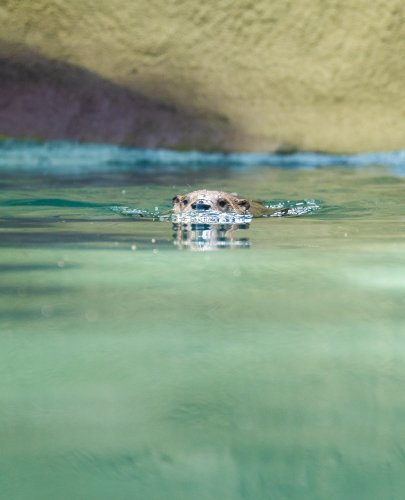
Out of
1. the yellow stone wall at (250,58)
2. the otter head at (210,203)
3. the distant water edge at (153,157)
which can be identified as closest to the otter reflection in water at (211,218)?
the otter head at (210,203)

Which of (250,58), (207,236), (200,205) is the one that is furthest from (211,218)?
(250,58)

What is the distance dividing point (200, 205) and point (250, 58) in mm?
8158

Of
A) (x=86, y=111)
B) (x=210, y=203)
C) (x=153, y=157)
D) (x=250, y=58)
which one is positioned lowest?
(x=210, y=203)

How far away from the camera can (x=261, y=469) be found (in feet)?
4.05

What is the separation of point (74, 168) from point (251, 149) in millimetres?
2765

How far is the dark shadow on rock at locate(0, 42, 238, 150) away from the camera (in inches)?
480

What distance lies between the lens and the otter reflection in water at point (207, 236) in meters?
3.58

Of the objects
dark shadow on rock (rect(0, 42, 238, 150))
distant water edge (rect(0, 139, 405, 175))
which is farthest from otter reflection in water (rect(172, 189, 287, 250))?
dark shadow on rock (rect(0, 42, 238, 150))

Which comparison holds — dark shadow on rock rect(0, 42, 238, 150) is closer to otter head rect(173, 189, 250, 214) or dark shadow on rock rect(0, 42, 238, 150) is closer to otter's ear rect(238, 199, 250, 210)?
otter head rect(173, 189, 250, 214)

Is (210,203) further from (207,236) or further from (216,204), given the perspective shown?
(207,236)

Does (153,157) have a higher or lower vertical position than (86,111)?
lower

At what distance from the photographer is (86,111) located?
40.5 ft

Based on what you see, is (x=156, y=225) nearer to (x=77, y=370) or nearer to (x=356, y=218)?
(x=356, y=218)

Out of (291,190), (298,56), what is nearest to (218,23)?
(298,56)
